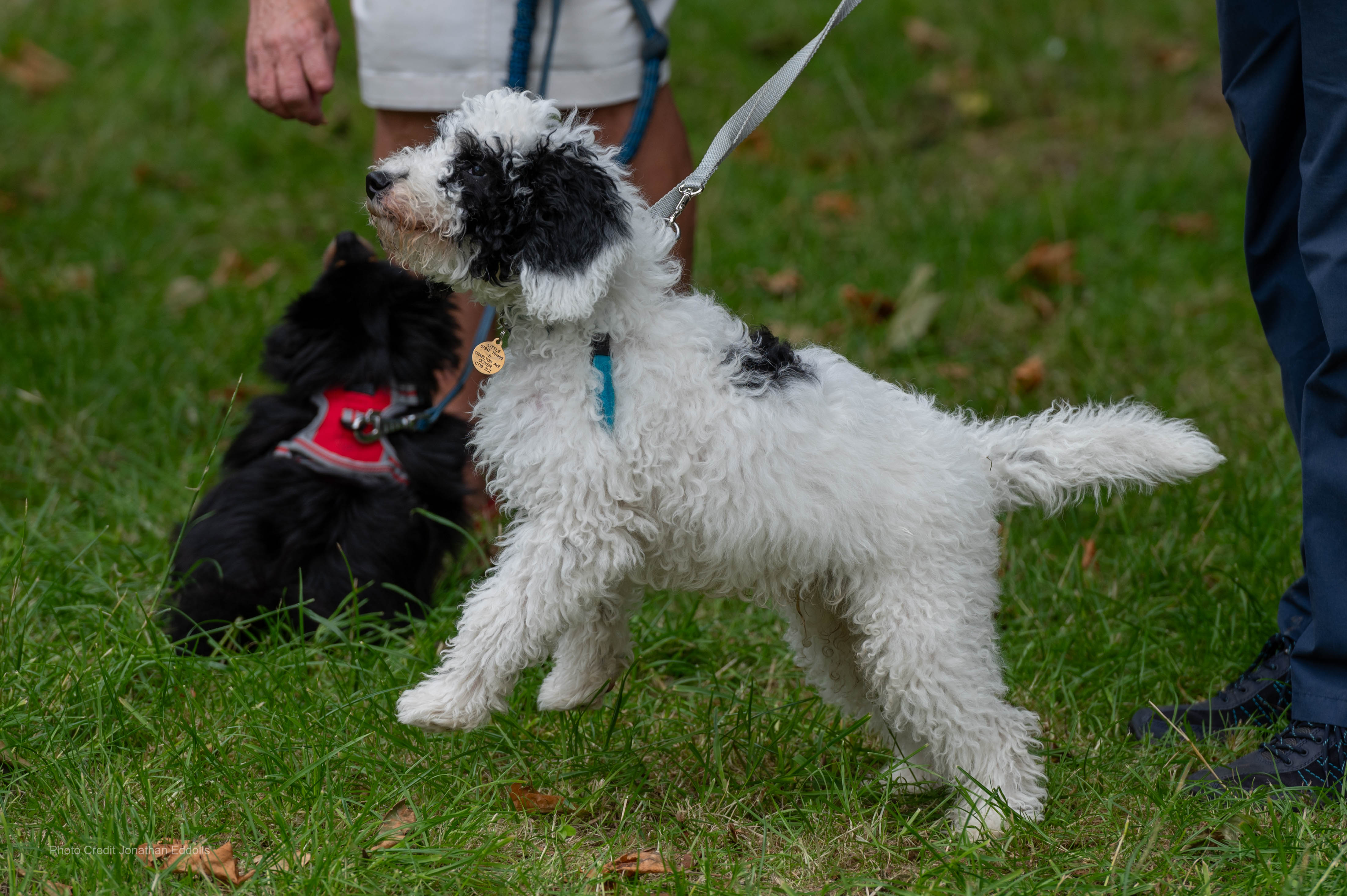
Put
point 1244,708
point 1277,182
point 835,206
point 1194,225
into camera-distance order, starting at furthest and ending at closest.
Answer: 1. point 835,206
2. point 1194,225
3. point 1244,708
4. point 1277,182

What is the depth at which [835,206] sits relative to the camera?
616 centimetres

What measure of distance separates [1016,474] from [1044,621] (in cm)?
97

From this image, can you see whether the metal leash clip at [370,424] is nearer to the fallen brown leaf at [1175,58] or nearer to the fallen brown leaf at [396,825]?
the fallen brown leaf at [396,825]

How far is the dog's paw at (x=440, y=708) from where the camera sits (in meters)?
2.25

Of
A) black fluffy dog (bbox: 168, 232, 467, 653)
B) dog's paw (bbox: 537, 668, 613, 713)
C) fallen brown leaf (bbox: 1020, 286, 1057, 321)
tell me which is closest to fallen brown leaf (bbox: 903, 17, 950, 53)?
fallen brown leaf (bbox: 1020, 286, 1057, 321)

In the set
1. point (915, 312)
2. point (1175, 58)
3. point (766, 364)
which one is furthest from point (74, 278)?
point (1175, 58)

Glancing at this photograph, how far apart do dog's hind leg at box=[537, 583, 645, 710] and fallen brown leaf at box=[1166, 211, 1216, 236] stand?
4.18 meters

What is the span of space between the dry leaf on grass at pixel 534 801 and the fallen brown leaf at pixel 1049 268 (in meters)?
3.57

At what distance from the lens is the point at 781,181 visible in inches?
249

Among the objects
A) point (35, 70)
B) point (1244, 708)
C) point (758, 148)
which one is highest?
point (1244, 708)

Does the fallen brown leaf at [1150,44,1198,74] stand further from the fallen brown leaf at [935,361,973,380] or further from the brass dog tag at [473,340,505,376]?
the brass dog tag at [473,340,505,376]

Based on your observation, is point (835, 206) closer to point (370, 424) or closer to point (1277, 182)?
point (370, 424)

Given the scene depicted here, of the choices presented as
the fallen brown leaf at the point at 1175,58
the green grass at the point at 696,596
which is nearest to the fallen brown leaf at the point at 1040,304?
the green grass at the point at 696,596

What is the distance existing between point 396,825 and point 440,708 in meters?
0.34
